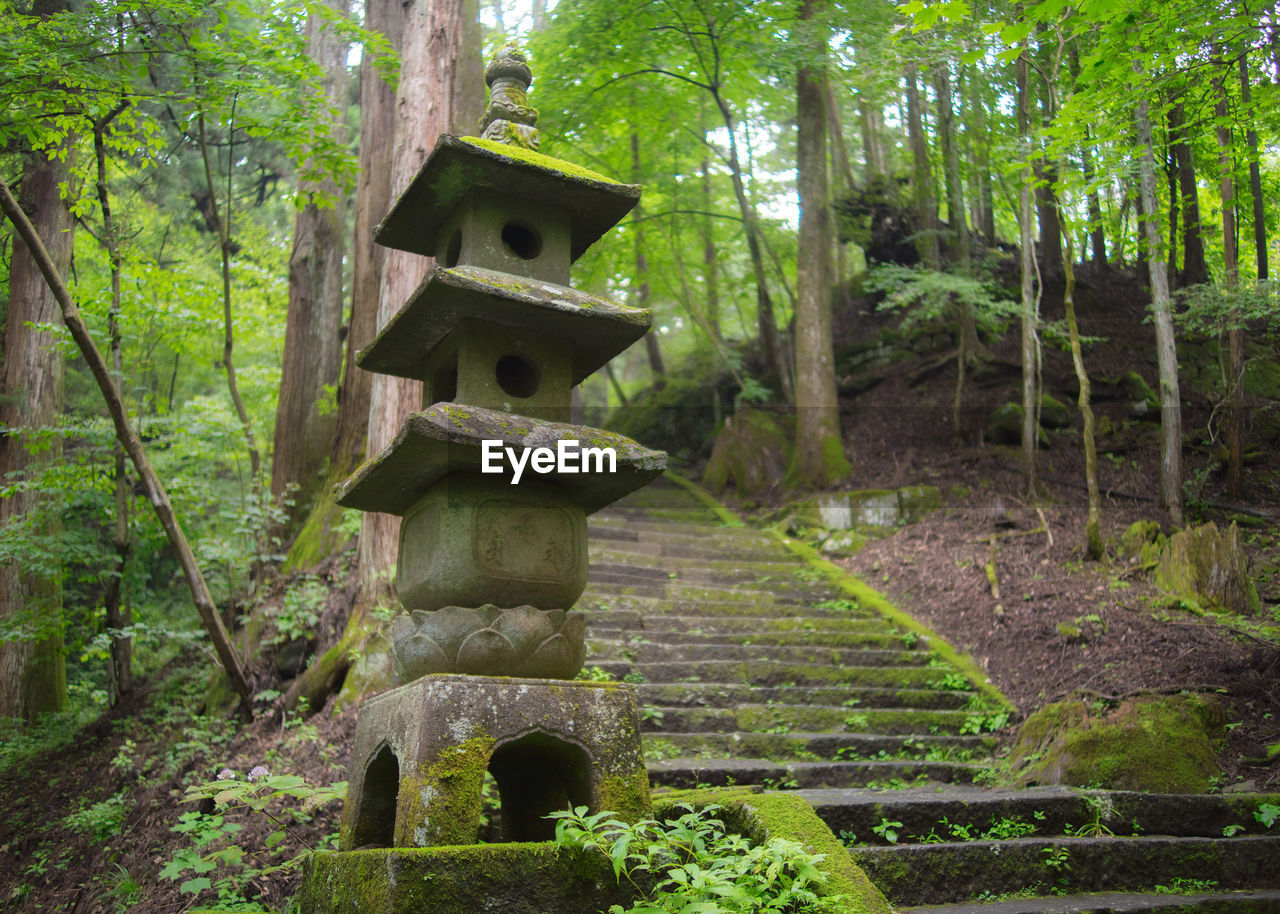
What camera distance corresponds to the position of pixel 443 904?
109 inches

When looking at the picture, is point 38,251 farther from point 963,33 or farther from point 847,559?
point 963,33

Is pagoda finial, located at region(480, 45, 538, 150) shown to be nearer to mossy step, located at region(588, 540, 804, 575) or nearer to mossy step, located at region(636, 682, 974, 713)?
mossy step, located at region(636, 682, 974, 713)

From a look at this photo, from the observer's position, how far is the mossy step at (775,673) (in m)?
6.06

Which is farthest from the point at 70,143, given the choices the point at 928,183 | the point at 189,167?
the point at 928,183

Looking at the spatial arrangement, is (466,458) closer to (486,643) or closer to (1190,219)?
(486,643)

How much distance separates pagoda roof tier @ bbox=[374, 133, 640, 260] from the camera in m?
4.02

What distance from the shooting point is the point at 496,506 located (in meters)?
3.66

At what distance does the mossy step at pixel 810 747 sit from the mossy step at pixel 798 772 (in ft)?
0.46

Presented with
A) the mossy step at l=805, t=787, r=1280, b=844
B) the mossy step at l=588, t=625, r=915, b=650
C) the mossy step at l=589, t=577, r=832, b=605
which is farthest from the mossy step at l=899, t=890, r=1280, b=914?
the mossy step at l=589, t=577, r=832, b=605

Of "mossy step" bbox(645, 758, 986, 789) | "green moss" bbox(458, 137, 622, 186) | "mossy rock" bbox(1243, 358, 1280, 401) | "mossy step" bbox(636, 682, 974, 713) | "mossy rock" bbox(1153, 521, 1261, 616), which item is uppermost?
"green moss" bbox(458, 137, 622, 186)

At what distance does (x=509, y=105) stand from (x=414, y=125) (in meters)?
3.07

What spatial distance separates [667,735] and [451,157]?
3.48 m

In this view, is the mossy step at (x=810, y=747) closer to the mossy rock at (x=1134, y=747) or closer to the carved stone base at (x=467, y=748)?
the mossy rock at (x=1134, y=747)

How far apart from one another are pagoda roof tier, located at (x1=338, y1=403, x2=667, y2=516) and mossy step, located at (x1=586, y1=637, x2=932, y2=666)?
2437mm
